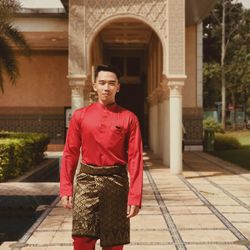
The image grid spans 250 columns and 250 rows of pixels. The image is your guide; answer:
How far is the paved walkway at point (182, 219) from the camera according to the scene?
15.0ft

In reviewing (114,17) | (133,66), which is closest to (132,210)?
(114,17)

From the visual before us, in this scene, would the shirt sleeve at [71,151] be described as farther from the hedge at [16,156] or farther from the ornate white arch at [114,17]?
the ornate white arch at [114,17]

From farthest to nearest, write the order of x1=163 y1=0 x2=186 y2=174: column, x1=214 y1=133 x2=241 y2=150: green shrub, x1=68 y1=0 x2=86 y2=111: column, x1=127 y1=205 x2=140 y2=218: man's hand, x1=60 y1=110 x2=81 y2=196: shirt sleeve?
x1=214 y1=133 x2=241 y2=150: green shrub
x1=68 y1=0 x2=86 y2=111: column
x1=163 y1=0 x2=186 y2=174: column
x1=60 y1=110 x2=81 y2=196: shirt sleeve
x1=127 y1=205 x2=140 y2=218: man's hand

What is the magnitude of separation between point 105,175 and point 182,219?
315 centimetres

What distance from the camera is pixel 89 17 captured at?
34.4 feet

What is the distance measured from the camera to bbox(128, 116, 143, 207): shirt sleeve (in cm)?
273

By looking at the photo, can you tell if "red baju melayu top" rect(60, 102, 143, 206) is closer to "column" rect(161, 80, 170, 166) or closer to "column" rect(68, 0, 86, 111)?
"column" rect(68, 0, 86, 111)

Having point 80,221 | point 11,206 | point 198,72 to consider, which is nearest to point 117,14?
point 11,206

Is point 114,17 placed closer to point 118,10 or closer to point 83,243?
point 118,10

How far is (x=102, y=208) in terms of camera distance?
2.80 meters

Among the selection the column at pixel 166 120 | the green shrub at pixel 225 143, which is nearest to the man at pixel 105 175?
the column at pixel 166 120

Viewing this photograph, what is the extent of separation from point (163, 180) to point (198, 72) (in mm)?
8283

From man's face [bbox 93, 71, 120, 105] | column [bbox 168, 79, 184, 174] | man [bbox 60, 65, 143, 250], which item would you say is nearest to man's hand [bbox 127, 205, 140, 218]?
man [bbox 60, 65, 143, 250]

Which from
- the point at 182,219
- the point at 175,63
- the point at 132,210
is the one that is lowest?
the point at 182,219
